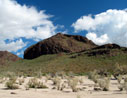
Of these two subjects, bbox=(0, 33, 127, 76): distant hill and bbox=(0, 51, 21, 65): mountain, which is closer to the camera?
bbox=(0, 33, 127, 76): distant hill

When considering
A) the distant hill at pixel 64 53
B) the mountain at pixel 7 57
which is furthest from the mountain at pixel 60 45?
the mountain at pixel 7 57

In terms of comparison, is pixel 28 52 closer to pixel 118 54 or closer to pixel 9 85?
pixel 118 54

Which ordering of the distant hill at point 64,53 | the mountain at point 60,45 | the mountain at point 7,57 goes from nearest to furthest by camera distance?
1. the distant hill at point 64,53
2. the mountain at point 7,57
3. the mountain at point 60,45

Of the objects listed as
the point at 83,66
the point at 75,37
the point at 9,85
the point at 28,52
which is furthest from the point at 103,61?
the point at 28,52

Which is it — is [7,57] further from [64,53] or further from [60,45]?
[64,53]

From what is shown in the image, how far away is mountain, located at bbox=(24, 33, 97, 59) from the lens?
103000mm

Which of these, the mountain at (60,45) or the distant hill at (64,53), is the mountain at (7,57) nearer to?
the distant hill at (64,53)

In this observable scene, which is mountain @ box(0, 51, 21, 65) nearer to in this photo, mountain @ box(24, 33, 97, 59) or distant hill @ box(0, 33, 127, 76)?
distant hill @ box(0, 33, 127, 76)

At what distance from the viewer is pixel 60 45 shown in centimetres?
10462

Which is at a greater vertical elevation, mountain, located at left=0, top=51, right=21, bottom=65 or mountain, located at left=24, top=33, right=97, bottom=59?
mountain, located at left=24, top=33, right=97, bottom=59

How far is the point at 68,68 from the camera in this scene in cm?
5522

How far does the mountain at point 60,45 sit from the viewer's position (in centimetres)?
10300

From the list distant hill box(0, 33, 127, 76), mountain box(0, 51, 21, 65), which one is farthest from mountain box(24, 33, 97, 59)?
mountain box(0, 51, 21, 65)

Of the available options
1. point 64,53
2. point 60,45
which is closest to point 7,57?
point 60,45
